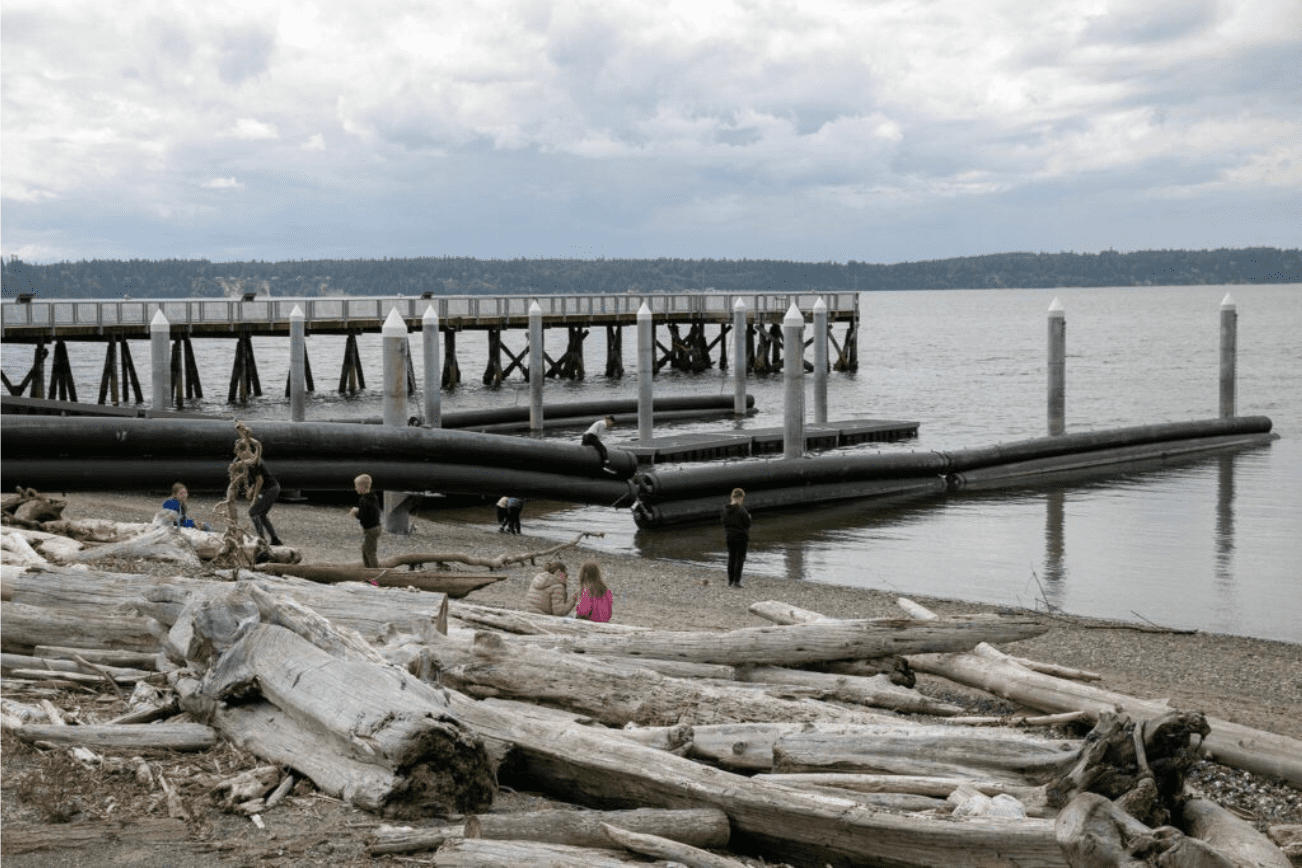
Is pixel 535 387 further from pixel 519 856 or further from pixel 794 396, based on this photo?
pixel 519 856

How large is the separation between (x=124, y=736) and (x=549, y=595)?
13.6 feet

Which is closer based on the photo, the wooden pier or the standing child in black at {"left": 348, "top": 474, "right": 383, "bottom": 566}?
the standing child in black at {"left": 348, "top": 474, "right": 383, "bottom": 566}

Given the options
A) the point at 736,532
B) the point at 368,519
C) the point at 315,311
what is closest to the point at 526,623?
the point at 368,519

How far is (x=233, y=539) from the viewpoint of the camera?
10.1m

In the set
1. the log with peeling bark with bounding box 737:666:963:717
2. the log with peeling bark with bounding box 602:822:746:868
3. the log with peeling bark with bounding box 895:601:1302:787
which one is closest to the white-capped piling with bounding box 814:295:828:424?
the log with peeling bark with bounding box 895:601:1302:787

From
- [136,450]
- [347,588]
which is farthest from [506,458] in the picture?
[347,588]

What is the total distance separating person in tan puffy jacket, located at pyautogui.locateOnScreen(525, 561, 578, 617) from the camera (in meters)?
10.6

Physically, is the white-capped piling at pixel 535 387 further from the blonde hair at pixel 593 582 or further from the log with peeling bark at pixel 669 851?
the log with peeling bark at pixel 669 851

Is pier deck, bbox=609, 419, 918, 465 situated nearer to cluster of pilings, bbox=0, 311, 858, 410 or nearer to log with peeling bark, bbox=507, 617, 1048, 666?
cluster of pilings, bbox=0, 311, 858, 410

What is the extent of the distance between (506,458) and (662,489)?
2.93 m

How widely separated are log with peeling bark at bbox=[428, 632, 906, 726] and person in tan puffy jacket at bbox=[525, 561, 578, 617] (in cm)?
280

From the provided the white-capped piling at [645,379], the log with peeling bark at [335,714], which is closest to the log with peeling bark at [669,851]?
the log with peeling bark at [335,714]

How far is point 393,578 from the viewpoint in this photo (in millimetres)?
10414

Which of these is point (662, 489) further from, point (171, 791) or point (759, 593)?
point (171, 791)
